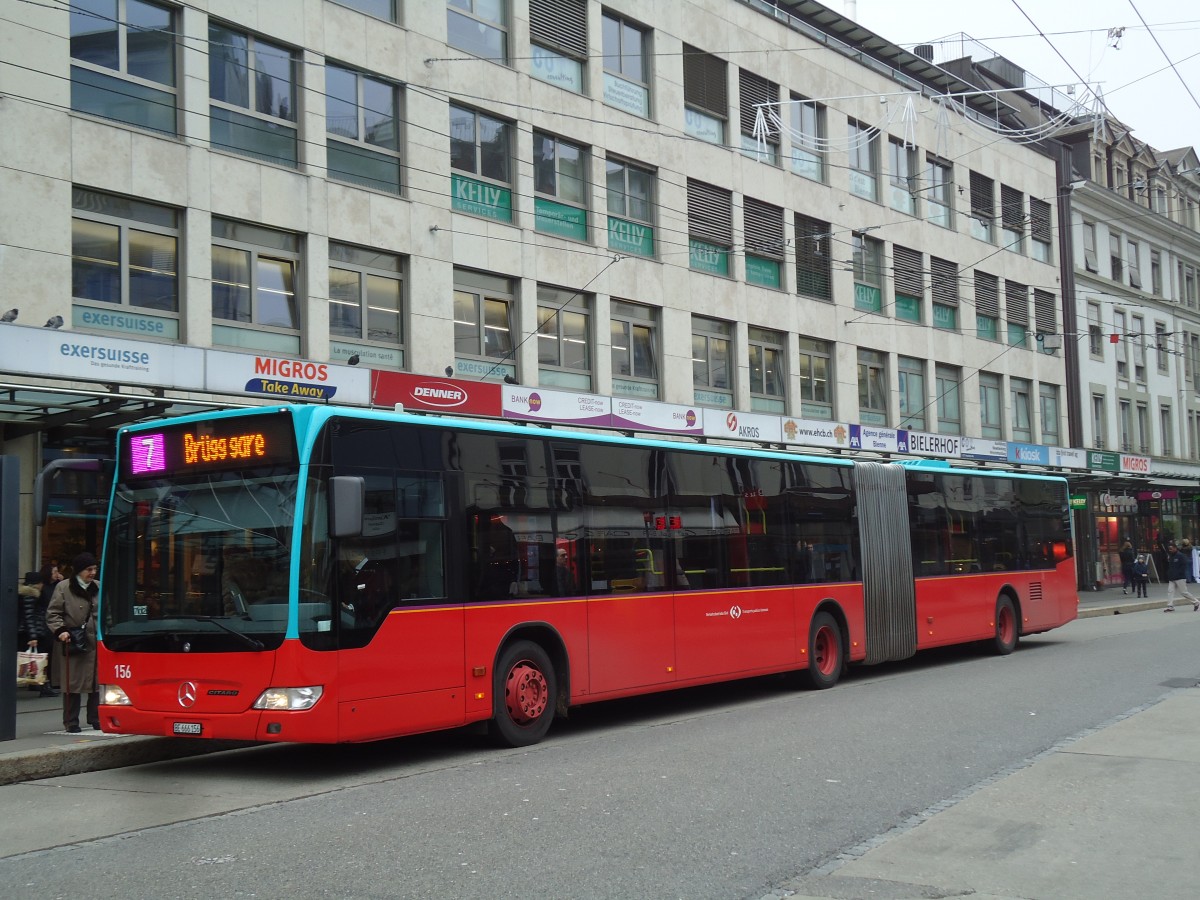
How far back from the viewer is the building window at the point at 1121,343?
47969 mm

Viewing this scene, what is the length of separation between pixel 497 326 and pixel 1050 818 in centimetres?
1698

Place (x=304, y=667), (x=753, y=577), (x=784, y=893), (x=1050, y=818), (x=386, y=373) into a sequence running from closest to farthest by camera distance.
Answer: (x=784, y=893) → (x=1050, y=818) → (x=304, y=667) → (x=753, y=577) → (x=386, y=373)

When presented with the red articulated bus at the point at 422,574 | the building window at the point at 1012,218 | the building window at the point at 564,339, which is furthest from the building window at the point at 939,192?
the red articulated bus at the point at 422,574

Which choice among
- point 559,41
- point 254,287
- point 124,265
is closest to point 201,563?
point 124,265

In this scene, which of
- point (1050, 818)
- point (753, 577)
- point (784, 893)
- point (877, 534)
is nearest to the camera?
point (784, 893)

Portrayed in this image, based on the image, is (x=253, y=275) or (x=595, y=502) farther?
(x=253, y=275)

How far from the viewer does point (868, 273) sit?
34.6 metres

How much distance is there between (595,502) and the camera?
13250 mm

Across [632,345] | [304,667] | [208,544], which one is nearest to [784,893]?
[304,667]

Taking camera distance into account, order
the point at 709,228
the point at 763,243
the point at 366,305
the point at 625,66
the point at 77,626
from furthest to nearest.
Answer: the point at 763,243 → the point at 709,228 → the point at 625,66 → the point at 366,305 → the point at 77,626

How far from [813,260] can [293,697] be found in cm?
2472

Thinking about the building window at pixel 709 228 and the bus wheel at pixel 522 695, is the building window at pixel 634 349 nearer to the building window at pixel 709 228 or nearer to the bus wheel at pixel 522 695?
the building window at pixel 709 228

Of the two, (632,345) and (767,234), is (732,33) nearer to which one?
(767,234)

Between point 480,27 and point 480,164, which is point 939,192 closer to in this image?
point 480,27
